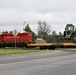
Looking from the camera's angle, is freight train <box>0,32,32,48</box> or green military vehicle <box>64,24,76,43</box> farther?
freight train <box>0,32,32,48</box>

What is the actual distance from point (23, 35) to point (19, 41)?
1454 mm

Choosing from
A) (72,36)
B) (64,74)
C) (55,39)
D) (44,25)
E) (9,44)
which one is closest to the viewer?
(64,74)

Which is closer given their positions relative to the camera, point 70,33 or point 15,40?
point 70,33

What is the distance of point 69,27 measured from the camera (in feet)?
164

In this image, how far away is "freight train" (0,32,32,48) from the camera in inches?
2292

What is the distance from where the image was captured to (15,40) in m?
57.9

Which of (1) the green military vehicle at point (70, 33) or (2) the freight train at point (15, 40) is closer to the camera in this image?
(1) the green military vehicle at point (70, 33)

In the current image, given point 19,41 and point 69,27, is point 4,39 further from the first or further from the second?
point 69,27

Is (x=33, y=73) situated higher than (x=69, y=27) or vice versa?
(x=69, y=27)

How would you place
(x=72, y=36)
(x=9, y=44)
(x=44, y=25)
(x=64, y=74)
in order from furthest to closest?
1. (x=44, y=25)
2. (x=9, y=44)
3. (x=72, y=36)
4. (x=64, y=74)

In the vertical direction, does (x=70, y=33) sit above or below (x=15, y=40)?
above

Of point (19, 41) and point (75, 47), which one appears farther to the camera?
point (19, 41)

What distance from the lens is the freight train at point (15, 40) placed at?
58.2m

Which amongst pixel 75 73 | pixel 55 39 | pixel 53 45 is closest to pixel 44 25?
pixel 55 39
